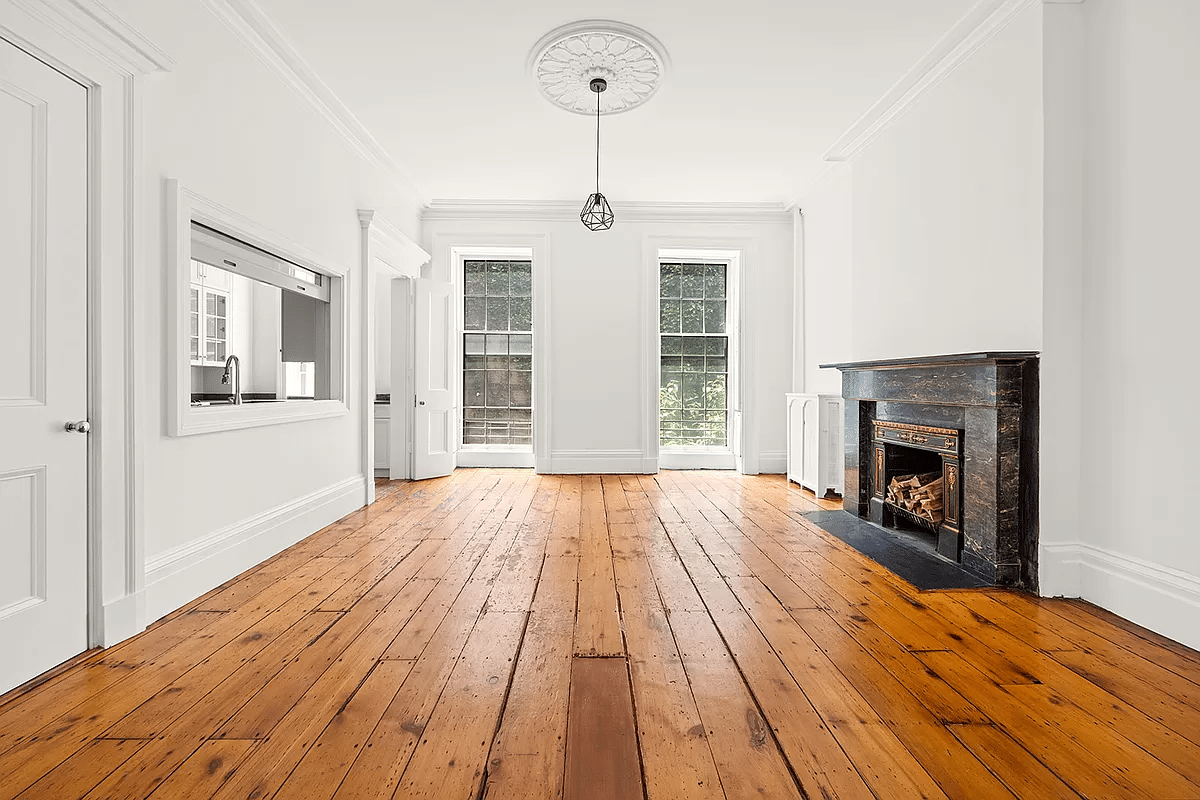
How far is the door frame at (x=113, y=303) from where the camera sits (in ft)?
7.63

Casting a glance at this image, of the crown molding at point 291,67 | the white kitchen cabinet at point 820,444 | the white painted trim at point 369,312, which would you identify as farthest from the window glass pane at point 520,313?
the white kitchen cabinet at point 820,444

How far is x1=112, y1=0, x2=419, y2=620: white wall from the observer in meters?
2.69

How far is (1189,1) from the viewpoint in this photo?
7.95 ft

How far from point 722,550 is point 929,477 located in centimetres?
134

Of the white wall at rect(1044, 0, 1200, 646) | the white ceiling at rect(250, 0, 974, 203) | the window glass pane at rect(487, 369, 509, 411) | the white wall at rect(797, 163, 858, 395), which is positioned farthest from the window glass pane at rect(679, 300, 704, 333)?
the white wall at rect(1044, 0, 1200, 646)

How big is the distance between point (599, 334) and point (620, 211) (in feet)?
4.20

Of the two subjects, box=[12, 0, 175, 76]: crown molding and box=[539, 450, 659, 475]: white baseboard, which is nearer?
box=[12, 0, 175, 76]: crown molding

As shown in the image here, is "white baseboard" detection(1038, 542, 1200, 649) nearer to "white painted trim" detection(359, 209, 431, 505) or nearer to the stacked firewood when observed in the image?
the stacked firewood

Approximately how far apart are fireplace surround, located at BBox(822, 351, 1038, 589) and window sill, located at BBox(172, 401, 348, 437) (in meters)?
3.52

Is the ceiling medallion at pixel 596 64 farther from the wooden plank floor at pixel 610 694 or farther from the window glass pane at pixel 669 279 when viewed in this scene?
the window glass pane at pixel 669 279

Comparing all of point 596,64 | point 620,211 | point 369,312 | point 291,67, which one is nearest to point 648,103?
point 596,64

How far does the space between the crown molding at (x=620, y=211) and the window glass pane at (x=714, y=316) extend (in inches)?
35.1

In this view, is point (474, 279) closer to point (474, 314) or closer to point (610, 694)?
point (474, 314)

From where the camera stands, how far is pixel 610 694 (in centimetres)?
200
